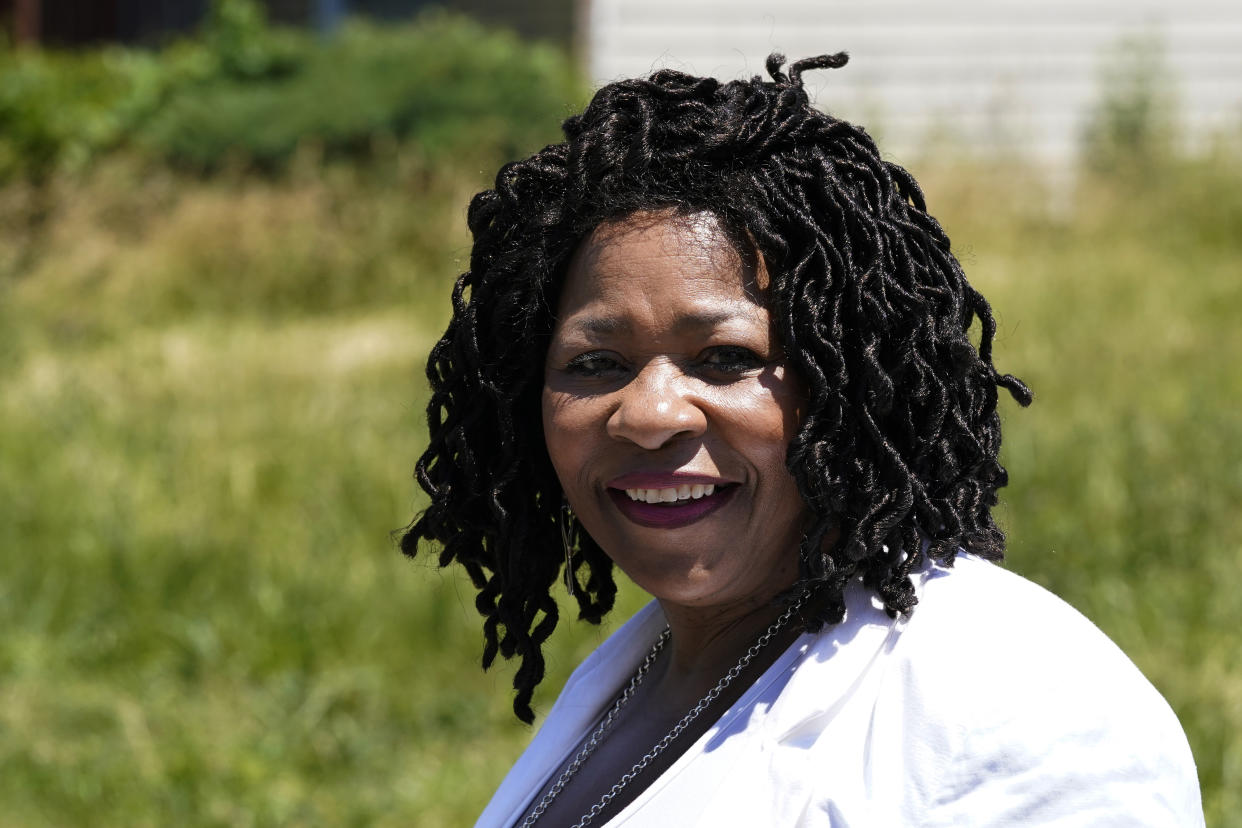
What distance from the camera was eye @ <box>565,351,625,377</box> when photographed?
1.94 m

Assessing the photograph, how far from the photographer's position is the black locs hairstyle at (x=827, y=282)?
1812mm

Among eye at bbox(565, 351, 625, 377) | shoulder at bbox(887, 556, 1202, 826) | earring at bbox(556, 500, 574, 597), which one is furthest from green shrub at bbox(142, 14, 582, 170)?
shoulder at bbox(887, 556, 1202, 826)

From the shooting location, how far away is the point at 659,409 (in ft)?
6.06

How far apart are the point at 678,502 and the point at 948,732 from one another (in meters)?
0.50

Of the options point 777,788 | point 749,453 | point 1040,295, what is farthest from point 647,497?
point 1040,295

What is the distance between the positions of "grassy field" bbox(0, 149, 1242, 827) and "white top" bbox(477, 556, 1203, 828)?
88.9 inches

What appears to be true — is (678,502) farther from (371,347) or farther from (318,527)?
(371,347)

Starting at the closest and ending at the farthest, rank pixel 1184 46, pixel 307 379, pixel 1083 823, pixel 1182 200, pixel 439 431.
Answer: pixel 1083 823 < pixel 439 431 < pixel 307 379 < pixel 1182 200 < pixel 1184 46

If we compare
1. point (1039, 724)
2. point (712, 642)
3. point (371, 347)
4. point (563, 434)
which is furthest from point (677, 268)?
point (371, 347)

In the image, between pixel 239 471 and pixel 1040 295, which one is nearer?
pixel 239 471

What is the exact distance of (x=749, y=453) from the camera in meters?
1.87

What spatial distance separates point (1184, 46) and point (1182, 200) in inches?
107

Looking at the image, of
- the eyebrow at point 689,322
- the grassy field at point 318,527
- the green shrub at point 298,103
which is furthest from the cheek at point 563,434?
the green shrub at point 298,103

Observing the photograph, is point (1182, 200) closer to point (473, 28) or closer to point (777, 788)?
point (473, 28)
